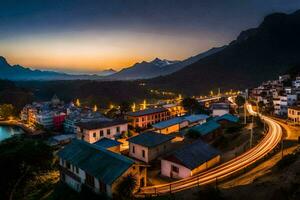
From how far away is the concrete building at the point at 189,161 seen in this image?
32181 millimetres

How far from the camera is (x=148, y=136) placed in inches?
1695

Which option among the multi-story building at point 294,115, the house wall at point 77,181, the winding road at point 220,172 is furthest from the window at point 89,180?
the multi-story building at point 294,115

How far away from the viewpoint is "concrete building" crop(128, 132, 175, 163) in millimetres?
40125

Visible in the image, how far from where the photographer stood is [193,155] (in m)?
33.8

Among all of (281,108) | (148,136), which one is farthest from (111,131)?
(281,108)

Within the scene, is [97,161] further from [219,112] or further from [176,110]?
[176,110]

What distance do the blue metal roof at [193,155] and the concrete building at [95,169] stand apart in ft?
15.1

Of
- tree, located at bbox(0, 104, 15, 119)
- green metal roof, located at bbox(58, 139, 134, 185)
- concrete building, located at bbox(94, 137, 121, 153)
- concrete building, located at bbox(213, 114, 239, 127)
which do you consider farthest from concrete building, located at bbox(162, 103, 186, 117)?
tree, located at bbox(0, 104, 15, 119)

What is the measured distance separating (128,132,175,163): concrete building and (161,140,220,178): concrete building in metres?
5.45

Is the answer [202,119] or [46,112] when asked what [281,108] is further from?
[46,112]

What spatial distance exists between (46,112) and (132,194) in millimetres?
75913

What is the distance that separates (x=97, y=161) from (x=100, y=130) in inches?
1179

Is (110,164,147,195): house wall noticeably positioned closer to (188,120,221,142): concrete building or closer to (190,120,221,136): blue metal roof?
(188,120,221,142): concrete building

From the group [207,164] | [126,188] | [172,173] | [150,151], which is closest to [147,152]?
[150,151]
